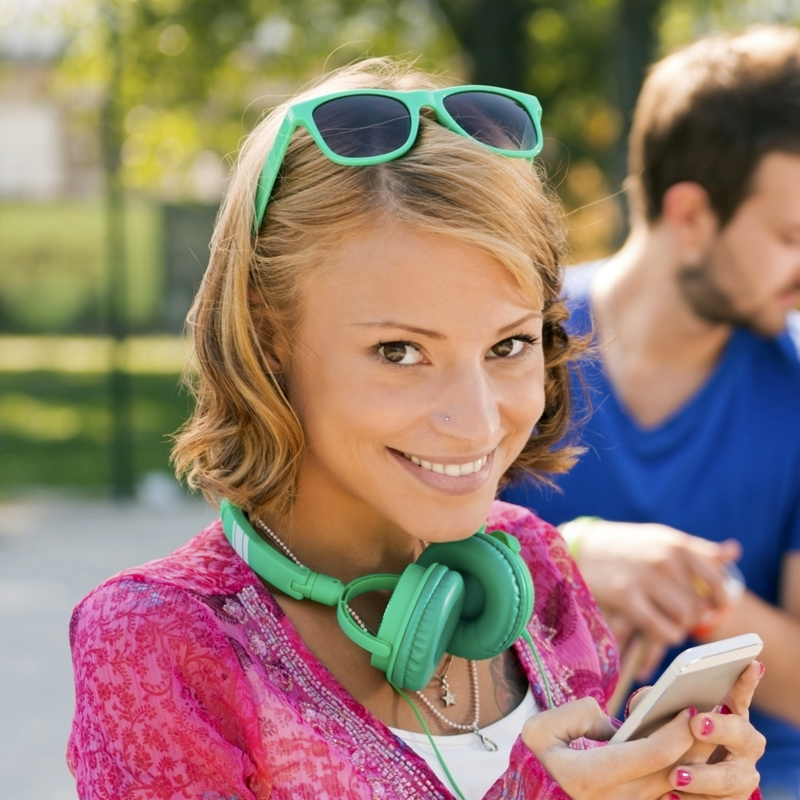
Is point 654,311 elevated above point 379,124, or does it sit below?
below

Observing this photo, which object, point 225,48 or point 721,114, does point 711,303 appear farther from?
point 225,48

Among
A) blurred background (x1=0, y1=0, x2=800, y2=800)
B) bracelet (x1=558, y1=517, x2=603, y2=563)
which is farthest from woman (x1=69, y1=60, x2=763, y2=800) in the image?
blurred background (x1=0, y1=0, x2=800, y2=800)

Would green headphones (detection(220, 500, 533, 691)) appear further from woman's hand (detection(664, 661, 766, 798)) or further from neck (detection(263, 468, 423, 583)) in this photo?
woman's hand (detection(664, 661, 766, 798))

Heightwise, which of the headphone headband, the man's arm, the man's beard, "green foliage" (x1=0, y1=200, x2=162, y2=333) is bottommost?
"green foliage" (x1=0, y1=200, x2=162, y2=333)

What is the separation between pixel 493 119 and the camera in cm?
175

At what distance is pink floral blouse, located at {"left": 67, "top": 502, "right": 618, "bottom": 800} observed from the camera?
4.90ft

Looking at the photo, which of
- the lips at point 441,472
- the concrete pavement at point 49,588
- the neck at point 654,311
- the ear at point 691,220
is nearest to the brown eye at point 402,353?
the lips at point 441,472

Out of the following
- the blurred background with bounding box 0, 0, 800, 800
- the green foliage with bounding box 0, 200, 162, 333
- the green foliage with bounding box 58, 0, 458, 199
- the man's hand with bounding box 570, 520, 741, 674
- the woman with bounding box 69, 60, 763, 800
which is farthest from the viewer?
the green foliage with bounding box 58, 0, 458, 199

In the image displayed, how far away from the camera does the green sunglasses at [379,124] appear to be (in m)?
1.68

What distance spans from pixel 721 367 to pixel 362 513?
162cm

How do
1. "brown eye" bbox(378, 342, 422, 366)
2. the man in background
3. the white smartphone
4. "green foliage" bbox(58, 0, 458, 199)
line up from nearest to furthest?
the white smartphone
"brown eye" bbox(378, 342, 422, 366)
the man in background
"green foliage" bbox(58, 0, 458, 199)

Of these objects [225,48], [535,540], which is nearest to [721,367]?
[535,540]

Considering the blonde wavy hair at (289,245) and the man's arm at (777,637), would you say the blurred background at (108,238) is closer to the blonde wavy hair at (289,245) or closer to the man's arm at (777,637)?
the man's arm at (777,637)

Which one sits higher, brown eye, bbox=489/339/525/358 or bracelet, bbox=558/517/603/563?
brown eye, bbox=489/339/525/358
